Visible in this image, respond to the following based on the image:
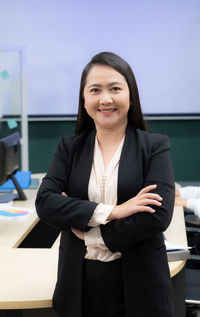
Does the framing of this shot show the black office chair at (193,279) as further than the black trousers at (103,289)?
Yes

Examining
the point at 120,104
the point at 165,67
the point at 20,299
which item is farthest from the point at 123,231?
the point at 165,67

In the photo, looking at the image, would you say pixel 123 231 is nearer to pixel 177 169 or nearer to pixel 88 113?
pixel 88 113

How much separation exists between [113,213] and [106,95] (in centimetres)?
35

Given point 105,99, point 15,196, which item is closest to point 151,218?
point 105,99

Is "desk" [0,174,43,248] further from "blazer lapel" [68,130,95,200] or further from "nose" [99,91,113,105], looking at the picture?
"nose" [99,91,113,105]

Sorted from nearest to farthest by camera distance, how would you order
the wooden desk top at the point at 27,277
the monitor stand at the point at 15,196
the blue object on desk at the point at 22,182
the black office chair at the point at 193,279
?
1. the wooden desk top at the point at 27,277
2. the black office chair at the point at 193,279
3. the monitor stand at the point at 15,196
4. the blue object on desk at the point at 22,182

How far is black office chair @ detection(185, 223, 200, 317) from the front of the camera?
1981mm

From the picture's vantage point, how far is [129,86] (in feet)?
4.20

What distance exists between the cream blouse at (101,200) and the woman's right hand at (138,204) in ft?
0.08

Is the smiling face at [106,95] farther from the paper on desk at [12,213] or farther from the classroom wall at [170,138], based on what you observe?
the classroom wall at [170,138]

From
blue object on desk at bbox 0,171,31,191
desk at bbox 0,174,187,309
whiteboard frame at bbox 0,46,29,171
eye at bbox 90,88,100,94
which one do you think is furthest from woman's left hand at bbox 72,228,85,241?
whiteboard frame at bbox 0,46,29,171

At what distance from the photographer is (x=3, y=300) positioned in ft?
4.66

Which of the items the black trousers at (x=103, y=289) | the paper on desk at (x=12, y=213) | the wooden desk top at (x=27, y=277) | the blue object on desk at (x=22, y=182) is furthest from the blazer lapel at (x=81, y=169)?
the blue object on desk at (x=22, y=182)

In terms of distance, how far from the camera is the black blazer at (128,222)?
1.20 meters
